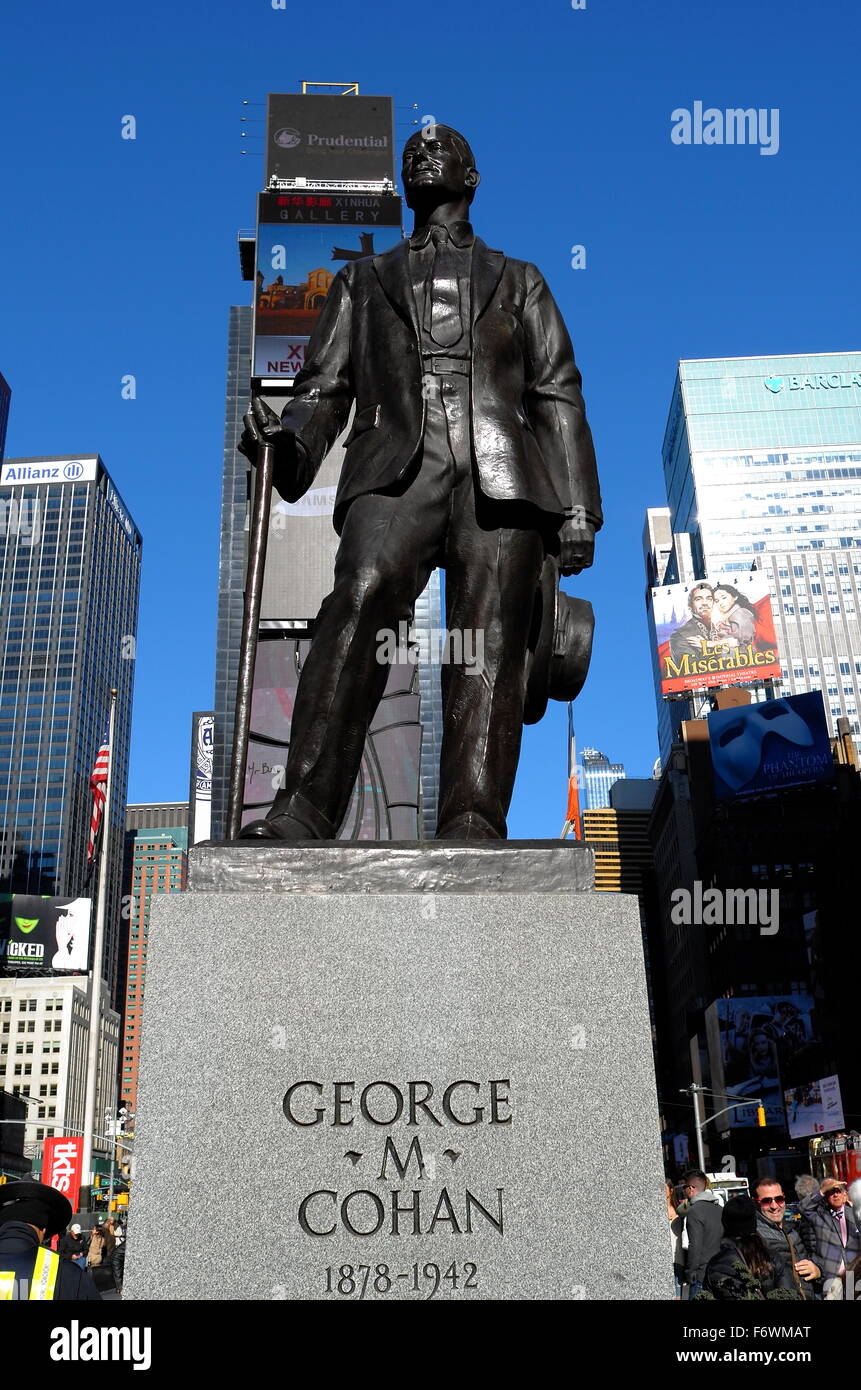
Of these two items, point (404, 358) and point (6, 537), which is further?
point (6, 537)

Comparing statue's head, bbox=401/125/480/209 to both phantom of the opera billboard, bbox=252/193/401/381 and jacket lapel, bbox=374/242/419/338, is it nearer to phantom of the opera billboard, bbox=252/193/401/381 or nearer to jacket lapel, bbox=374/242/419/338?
jacket lapel, bbox=374/242/419/338

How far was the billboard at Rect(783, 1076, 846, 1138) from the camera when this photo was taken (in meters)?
56.7

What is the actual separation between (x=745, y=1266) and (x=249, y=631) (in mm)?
4020

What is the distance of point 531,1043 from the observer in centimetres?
436

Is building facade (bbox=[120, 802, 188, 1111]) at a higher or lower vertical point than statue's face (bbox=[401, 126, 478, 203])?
higher

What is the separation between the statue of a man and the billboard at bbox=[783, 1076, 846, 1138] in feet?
186

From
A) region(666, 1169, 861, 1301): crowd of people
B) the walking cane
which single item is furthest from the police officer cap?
region(666, 1169, 861, 1301): crowd of people

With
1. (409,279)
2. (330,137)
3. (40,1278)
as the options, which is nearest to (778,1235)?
(40,1278)

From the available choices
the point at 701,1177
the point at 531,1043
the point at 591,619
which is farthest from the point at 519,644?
the point at 701,1177

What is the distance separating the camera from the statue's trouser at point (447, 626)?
5223mm

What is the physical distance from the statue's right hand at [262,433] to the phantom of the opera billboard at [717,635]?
302 feet

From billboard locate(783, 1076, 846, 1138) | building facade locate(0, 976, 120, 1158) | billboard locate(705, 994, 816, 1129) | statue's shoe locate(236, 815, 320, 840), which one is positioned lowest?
statue's shoe locate(236, 815, 320, 840)
